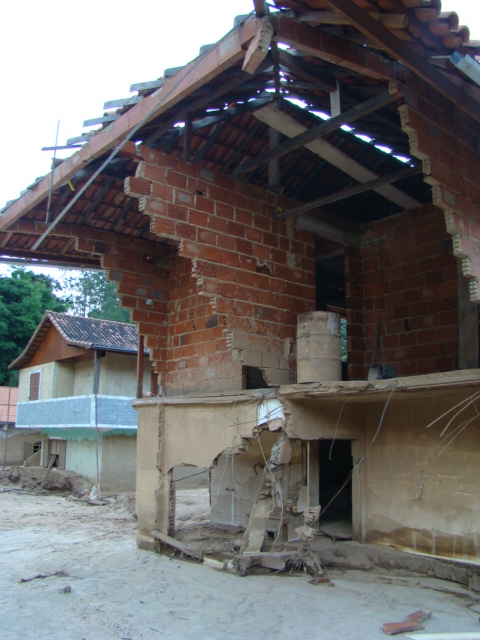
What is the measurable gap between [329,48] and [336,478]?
7838 millimetres

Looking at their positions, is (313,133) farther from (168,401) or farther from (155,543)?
(155,543)

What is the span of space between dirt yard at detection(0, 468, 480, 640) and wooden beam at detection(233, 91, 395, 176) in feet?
17.9

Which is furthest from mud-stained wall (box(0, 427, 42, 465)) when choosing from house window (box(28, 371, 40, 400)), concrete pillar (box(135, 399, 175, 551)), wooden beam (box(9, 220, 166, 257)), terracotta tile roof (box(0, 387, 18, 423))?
wooden beam (box(9, 220, 166, 257))

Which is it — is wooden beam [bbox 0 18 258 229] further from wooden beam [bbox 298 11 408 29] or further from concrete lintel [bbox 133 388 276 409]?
concrete lintel [bbox 133 388 276 409]

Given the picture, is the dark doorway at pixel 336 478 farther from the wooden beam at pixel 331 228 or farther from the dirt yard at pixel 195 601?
the wooden beam at pixel 331 228

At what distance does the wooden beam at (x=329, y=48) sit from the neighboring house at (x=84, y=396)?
50.9 feet

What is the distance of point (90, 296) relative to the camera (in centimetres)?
4422

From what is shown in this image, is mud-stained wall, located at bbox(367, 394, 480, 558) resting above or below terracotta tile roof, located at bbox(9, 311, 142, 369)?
below

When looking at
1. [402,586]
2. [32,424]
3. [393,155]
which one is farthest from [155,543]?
[32,424]

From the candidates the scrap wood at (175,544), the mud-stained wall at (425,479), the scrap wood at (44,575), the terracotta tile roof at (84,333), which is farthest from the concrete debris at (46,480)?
the mud-stained wall at (425,479)

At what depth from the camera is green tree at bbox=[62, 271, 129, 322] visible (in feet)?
143

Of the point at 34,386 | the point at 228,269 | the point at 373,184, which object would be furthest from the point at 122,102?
the point at 34,386

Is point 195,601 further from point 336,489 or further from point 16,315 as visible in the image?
point 16,315

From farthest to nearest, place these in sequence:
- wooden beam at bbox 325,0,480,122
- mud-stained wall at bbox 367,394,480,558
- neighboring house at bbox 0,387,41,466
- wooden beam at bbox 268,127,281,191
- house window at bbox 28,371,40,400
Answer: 1. neighboring house at bbox 0,387,41,466
2. house window at bbox 28,371,40,400
3. wooden beam at bbox 268,127,281,191
4. mud-stained wall at bbox 367,394,480,558
5. wooden beam at bbox 325,0,480,122
